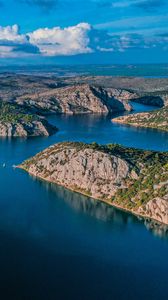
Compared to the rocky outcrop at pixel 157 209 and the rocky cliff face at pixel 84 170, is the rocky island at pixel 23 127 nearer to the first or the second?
the rocky cliff face at pixel 84 170

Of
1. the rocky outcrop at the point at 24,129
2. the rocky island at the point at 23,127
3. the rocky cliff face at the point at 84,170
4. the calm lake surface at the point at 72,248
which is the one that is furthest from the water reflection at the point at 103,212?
the rocky island at the point at 23,127

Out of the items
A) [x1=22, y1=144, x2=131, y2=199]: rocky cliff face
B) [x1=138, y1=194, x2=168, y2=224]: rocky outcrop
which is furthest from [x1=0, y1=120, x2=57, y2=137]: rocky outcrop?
[x1=138, y1=194, x2=168, y2=224]: rocky outcrop

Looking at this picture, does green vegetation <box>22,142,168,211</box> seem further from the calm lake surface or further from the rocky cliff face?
Result: the calm lake surface

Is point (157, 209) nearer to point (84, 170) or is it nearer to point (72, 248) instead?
point (72, 248)

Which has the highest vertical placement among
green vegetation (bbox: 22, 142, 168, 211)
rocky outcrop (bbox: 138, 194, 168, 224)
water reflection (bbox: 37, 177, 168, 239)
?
green vegetation (bbox: 22, 142, 168, 211)

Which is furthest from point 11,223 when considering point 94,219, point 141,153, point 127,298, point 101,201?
point 141,153

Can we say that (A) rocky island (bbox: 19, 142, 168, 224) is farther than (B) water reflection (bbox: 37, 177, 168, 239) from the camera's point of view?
Yes

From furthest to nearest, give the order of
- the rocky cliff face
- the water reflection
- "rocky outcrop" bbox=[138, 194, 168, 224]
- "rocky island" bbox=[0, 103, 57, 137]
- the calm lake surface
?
"rocky island" bbox=[0, 103, 57, 137] < the rocky cliff face < "rocky outcrop" bbox=[138, 194, 168, 224] < the water reflection < the calm lake surface
